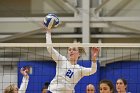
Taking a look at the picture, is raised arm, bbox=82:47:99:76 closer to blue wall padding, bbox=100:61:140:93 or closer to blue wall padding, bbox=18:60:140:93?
blue wall padding, bbox=18:60:140:93

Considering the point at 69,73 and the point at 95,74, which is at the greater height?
the point at 95,74

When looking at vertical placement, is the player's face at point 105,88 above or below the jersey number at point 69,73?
below

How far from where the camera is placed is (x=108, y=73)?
8.97m

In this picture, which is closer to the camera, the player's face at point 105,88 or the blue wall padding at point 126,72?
the player's face at point 105,88

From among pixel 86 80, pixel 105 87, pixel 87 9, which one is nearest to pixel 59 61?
pixel 105 87

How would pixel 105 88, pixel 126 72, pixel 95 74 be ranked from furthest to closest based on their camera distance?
pixel 126 72
pixel 95 74
pixel 105 88

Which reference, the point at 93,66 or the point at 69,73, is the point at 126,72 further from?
the point at 69,73

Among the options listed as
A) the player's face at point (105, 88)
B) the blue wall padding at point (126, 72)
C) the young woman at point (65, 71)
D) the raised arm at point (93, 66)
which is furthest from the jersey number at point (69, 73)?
the blue wall padding at point (126, 72)

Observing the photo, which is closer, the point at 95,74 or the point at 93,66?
the point at 93,66

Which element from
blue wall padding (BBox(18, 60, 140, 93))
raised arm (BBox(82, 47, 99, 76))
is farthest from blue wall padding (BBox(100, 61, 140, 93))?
raised arm (BBox(82, 47, 99, 76))

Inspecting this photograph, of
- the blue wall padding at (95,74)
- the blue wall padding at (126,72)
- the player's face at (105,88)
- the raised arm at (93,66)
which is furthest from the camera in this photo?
the blue wall padding at (126,72)

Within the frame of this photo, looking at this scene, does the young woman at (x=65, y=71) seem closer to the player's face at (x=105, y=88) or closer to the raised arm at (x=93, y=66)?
the raised arm at (x=93, y=66)

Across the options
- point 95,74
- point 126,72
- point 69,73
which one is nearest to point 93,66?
point 69,73

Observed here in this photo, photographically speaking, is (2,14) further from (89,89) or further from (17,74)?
(89,89)
